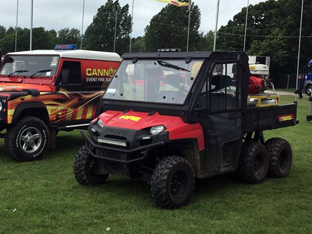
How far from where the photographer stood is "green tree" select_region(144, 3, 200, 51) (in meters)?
62.2

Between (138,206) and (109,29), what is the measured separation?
185 feet

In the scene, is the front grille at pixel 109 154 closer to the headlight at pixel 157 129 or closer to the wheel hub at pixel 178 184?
the headlight at pixel 157 129

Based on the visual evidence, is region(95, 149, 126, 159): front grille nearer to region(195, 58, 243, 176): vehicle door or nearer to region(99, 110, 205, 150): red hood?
region(99, 110, 205, 150): red hood

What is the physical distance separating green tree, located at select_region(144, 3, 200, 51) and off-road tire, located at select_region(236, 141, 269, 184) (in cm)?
5627

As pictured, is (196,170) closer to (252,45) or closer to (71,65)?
(71,65)

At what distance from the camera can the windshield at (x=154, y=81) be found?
5.52m

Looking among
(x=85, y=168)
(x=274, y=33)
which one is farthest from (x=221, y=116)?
(x=274, y=33)

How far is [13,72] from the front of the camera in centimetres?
917

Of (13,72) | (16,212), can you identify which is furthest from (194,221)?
(13,72)

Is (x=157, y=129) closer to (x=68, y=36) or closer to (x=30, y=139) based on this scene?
(x=30, y=139)

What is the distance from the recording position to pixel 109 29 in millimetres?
59656

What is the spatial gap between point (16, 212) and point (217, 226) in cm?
247

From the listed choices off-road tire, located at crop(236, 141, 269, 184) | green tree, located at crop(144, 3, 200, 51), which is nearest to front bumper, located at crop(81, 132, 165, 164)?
off-road tire, located at crop(236, 141, 269, 184)

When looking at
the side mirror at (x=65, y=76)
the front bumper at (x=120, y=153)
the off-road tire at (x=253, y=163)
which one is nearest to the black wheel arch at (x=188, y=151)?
the front bumper at (x=120, y=153)
